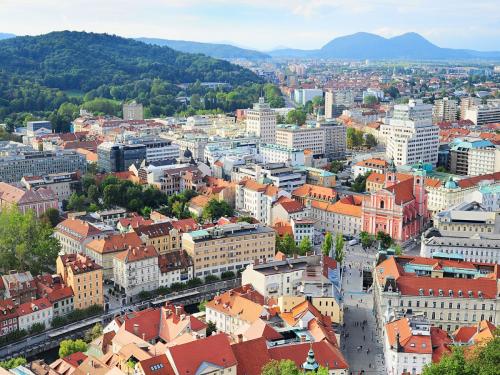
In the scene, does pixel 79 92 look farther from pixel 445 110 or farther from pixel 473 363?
pixel 473 363

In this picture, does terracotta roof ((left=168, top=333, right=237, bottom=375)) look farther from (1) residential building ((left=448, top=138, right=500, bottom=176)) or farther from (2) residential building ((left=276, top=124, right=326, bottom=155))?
(2) residential building ((left=276, top=124, right=326, bottom=155))

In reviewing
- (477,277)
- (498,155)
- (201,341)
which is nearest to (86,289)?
(201,341)

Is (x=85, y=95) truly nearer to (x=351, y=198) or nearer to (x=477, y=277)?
(x=351, y=198)

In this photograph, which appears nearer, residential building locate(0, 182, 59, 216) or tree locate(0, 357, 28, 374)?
tree locate(0, 357, 28, 374)

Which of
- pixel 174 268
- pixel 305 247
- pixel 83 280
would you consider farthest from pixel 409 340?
pixel 83 280

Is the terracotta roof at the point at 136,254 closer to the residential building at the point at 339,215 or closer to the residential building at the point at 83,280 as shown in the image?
the residential building at the point at 83,280

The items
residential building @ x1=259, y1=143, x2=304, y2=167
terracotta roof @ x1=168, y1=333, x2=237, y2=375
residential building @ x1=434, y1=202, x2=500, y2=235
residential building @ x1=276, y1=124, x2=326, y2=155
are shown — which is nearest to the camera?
terracotta roof @ x1=168, y1=333, x2=237, y2=375

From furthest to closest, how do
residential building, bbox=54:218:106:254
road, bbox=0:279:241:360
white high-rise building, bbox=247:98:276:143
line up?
1. white high-rise building, bbox=247:98:276:143
2. residential building, bbox=54:218:106:254
3. road, bbox=0:279:241:360

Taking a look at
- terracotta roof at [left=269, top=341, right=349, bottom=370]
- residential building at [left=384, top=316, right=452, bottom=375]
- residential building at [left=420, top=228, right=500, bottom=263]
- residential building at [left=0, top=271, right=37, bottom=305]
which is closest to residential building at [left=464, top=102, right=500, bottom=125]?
residential building at [left=420, top=228, right=500, bottom=263]
